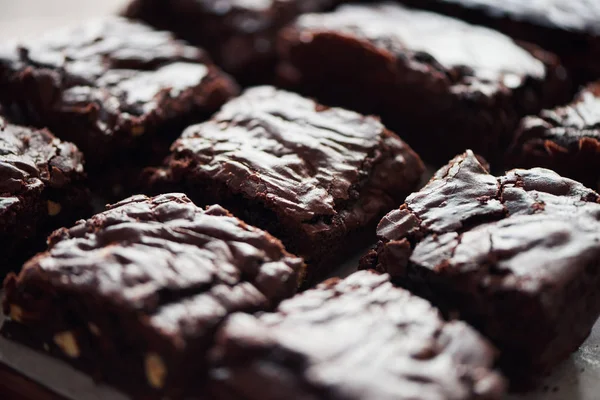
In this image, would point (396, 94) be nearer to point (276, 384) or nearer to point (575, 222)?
point (575, 222)

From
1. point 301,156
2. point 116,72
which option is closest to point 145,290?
point 301,156

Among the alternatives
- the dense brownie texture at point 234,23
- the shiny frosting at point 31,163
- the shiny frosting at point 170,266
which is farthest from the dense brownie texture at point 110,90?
the shiny frosting at point 170,266

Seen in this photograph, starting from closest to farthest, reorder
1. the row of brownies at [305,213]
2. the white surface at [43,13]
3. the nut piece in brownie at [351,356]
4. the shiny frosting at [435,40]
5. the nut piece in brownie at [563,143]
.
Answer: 1. the nut piece in brownie at [351,356]
2. the row of brownies at [305,213]
3. the nut piece in brownie at [563,143]
4. the shiny frosting at [435,40]
5. the white surface at [43,13]

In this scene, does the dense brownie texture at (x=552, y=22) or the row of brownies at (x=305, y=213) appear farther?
Answer: the dense brownie texture at (x=552, y=22)

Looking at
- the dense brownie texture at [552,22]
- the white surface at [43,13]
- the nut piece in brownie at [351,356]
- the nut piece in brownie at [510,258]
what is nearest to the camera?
→ the nut piece in brownie at [351,356]

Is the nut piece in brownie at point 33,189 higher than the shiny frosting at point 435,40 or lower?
lower

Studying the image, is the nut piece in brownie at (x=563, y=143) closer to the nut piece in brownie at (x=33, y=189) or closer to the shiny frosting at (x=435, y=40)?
the shiny frosting at (x=435, y=40)

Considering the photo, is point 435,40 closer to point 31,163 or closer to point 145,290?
A: point 31,163
